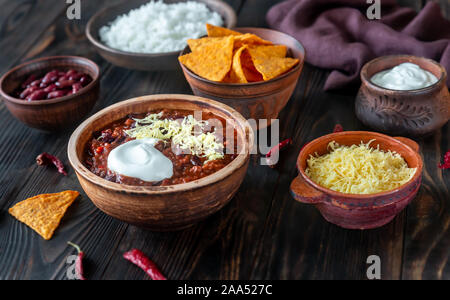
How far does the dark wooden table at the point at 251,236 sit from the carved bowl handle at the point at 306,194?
6.8 inches

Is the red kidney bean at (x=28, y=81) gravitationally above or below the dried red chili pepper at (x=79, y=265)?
above

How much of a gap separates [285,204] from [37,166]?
3.87 ft

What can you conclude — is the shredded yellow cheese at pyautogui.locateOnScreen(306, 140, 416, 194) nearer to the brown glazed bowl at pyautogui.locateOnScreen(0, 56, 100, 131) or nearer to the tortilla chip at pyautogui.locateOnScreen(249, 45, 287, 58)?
the tortilla chip at pyautogui.locateOnScreen(249, 45, 287, 58)

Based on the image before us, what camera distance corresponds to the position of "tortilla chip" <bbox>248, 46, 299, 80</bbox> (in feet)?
7.52

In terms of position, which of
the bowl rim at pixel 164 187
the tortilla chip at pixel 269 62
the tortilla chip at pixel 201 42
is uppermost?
the tortilla chip at pixel 201 42

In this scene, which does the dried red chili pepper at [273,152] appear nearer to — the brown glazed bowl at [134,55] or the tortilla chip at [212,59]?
the tortilla chip at [212,59]

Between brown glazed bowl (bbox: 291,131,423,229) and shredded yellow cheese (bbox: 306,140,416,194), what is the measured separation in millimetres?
39

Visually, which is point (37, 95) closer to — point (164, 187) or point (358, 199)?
→ point (164, 187)

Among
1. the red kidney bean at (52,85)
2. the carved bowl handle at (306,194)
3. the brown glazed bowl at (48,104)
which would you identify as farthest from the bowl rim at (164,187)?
the red kidney bean at (52,85)

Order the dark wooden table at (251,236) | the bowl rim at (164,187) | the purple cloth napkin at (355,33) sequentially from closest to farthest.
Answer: the bowl rim at (164,187) → the dark wooden table at (251,236) → the purple cloth napkin at (355,33)

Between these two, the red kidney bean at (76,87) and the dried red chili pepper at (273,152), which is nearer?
the dried red chili pepper at (273,152)

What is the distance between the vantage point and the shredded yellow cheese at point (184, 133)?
1.90 metres

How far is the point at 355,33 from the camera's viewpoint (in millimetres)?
3025

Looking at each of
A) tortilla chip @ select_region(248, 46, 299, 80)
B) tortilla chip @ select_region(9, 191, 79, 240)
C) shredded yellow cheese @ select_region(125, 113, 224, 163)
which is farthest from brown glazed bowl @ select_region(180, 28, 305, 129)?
tortilla chip @ select_region(9, 191, 79, 240)
